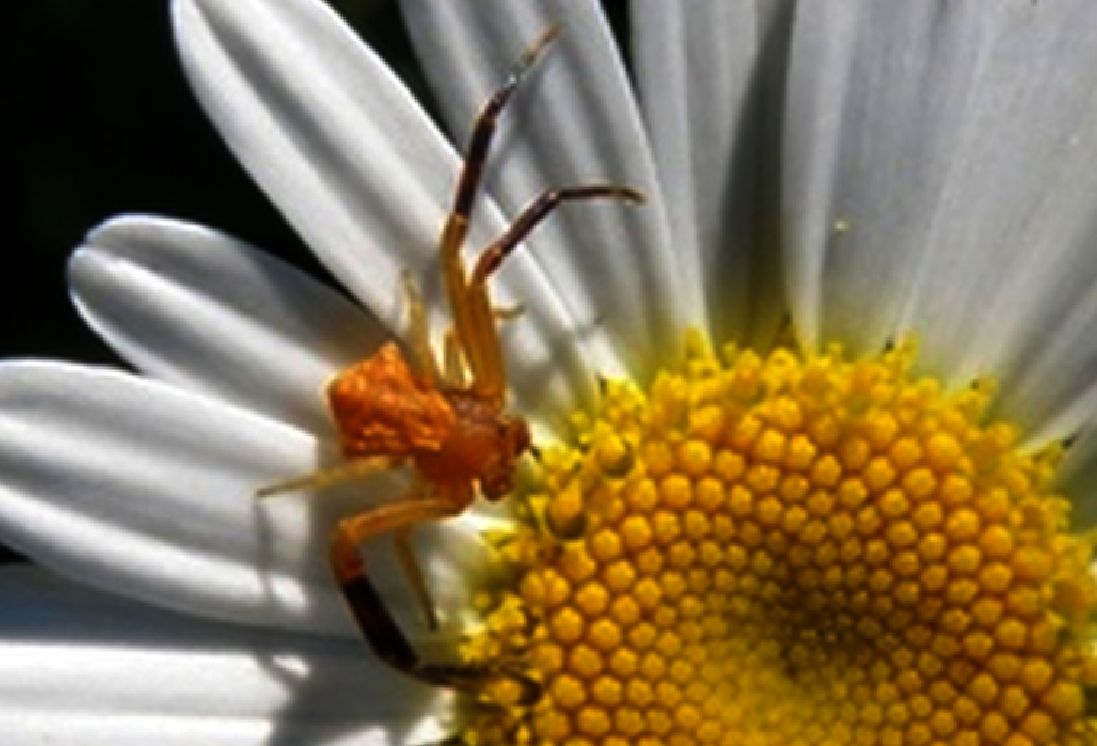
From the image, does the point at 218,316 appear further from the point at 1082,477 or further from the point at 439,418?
the point at 1082,477

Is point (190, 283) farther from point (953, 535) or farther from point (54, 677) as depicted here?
point (953, 535)

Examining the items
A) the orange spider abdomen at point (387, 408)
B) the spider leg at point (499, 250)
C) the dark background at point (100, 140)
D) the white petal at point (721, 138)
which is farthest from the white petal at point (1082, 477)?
the dark background at point (100, 140)

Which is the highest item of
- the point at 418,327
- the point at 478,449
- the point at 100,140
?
the point at 100,140

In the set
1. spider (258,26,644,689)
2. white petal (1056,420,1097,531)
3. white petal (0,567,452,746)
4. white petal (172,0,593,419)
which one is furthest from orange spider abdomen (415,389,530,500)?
white petal (1056,420,1097,531)

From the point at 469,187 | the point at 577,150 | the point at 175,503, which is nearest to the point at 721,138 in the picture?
the point at 577,150

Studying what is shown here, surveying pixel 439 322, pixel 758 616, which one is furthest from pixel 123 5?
pixel 758 616

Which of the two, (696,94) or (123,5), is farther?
(123,5)

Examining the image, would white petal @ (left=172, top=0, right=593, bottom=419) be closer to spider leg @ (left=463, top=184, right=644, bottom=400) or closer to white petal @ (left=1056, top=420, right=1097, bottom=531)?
spider leg @ (left=463, top=184, right=644, bottom=400)

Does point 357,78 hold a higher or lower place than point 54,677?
higher
